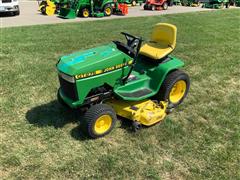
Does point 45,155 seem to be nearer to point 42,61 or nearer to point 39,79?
point 39,79

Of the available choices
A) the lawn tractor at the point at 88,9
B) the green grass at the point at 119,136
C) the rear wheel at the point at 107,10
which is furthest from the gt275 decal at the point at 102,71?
the rear wheel at the point at 107,10

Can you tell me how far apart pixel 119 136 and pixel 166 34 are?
6.67ft

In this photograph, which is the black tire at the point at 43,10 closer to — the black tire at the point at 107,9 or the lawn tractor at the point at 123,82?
the black tire at the point at 107,9

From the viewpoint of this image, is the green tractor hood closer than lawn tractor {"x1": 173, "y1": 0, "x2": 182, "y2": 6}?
Yes

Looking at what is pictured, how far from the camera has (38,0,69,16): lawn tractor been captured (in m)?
16.5

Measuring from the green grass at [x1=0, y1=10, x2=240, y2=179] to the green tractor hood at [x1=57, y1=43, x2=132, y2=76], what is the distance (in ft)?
3.35

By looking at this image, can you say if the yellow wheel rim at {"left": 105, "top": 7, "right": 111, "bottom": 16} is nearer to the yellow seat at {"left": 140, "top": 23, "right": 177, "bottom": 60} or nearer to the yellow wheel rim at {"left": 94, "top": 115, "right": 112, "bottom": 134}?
the yellow seat at {"left": 140, "top": 23, "right": 177, "bottom": 60}

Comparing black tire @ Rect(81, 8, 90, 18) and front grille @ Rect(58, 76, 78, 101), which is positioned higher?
black tire @ Rect(81, 8, 90, 18)

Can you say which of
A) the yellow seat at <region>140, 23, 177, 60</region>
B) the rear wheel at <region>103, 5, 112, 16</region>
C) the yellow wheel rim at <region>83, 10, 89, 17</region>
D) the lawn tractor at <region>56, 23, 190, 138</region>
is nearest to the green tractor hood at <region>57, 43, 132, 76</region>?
the lawn tractor at <region>56, 23, 190, 138</region>

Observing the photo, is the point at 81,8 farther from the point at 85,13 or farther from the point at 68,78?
the point at 68,78

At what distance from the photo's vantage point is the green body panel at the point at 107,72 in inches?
155

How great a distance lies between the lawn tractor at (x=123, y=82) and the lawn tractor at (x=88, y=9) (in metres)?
11.0

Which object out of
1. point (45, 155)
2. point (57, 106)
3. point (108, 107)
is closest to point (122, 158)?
point (108, 107)

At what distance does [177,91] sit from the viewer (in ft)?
17.0
